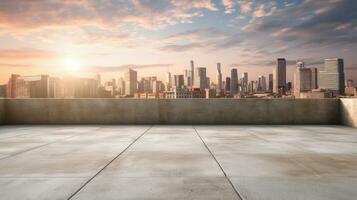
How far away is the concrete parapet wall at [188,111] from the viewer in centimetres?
1484

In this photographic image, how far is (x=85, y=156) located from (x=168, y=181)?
2.61 meters

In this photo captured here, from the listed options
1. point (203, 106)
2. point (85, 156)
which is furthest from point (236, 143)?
point (203, 106)

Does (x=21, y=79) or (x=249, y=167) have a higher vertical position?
(x=21, y=79)

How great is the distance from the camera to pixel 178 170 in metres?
5.14

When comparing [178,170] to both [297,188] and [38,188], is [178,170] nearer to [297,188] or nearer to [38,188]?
[297,188]

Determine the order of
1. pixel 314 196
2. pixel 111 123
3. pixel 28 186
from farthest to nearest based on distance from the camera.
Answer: pixel 111 123, pixel 28 186, pixel 314 196

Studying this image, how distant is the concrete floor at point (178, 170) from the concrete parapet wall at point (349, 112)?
20.6 feet

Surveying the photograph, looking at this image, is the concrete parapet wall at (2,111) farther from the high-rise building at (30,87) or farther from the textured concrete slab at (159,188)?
the high-rise building at (30,87)

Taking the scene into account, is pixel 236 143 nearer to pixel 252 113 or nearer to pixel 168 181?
pixel 168 181

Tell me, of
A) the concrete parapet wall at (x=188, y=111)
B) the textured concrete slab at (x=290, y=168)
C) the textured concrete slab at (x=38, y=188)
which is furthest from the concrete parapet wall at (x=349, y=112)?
the textured concrete slab at (x=38, y=188)

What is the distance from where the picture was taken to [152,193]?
3906 mm

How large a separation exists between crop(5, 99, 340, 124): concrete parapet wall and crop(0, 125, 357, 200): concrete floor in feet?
21.9

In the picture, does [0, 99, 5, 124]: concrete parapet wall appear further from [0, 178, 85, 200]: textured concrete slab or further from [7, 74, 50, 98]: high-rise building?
[7, 74, 50, 98]: high-rise building

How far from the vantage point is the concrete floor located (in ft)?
13.0
